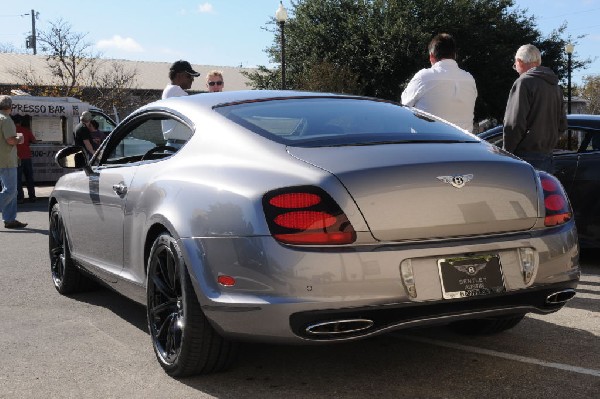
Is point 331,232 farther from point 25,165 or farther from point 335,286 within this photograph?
point 25,165

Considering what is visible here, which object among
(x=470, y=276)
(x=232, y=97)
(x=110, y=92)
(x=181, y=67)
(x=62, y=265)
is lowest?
(x=62, y=265)

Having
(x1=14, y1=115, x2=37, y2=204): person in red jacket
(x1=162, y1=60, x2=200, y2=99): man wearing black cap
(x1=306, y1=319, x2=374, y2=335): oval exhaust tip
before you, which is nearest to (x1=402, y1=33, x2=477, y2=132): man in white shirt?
(x1=162, y1=60, x2=200, y2=99): man wearing black cap

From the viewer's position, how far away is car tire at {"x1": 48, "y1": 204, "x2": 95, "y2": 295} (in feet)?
20.3

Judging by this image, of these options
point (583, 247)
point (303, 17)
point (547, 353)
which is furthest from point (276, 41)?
point (547, 353)

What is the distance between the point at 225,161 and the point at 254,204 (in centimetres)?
45

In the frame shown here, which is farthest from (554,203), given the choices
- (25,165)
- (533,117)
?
(25,165)

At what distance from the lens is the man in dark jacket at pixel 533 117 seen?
6.55 metres

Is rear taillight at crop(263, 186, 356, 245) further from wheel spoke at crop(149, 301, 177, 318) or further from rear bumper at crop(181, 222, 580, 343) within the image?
wheel spoke at crop(149, 301, 177, 318)

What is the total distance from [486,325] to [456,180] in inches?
55.9

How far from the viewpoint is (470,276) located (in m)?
3.60

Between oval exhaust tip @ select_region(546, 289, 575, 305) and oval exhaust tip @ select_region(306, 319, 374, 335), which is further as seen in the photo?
oval exhaust tip @ select_region(546, 289, 575, 305)

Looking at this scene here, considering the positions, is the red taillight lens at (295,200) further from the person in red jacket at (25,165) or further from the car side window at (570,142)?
Answer: the person in red jacket at (25,165)

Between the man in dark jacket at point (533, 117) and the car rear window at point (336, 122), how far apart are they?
2.01 metres

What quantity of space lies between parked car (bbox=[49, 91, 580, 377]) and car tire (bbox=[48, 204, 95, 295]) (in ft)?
6.26
